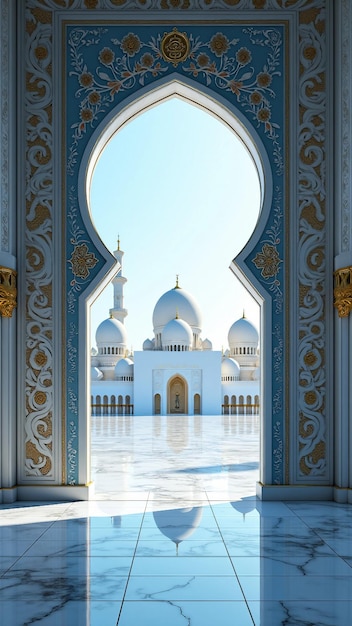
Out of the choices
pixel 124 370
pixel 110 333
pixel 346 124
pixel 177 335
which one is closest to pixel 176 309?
pixel 177 335

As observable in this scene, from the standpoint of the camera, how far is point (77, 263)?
12.0 ft

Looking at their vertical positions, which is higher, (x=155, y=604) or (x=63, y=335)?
(x=63, y=335)

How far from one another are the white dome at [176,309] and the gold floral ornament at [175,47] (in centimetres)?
1387

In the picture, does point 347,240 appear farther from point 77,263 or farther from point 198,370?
point 198,370

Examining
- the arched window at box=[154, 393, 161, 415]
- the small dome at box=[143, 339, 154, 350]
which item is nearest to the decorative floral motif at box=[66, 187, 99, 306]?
the arched window at box=[154, 393, 161, 415]

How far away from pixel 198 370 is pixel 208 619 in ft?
47.2

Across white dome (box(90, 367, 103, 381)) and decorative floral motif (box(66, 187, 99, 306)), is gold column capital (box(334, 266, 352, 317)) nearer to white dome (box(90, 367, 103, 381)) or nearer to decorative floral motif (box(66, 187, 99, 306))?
decorative floral motif (box(66, 187, 99, 306))

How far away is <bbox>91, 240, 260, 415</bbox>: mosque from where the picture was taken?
52.7ft

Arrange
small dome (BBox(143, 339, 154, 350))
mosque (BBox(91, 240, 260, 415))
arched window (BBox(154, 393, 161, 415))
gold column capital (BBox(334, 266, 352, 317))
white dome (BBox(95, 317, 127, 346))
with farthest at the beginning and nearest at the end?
small dome (BBox(143, 339, 154, 350))
white dome (BBox(95, 317, 127, 346))
mosque (BBox(91, 240, 260, 415))
arched window (BBox(154, 393, 161, 415))
gold column capital (BBox(334, 266, 352, 317))

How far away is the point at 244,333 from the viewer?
18609 mm

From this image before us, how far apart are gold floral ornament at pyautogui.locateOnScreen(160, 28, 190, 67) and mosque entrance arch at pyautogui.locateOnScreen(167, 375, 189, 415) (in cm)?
1302

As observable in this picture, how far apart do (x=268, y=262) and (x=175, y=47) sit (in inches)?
52.7

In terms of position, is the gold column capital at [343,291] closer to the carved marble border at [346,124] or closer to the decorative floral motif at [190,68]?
the carved marble border at [346,124]

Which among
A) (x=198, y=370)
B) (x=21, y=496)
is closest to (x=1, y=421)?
(x=21, y=496)
